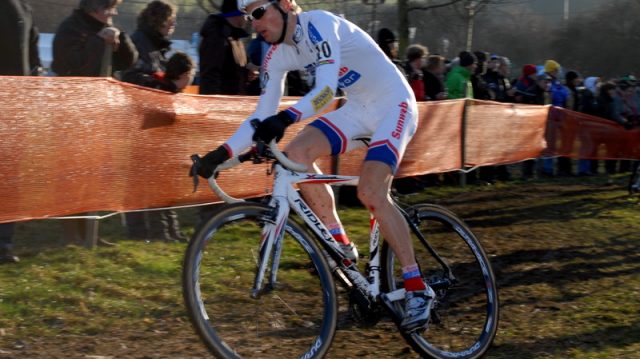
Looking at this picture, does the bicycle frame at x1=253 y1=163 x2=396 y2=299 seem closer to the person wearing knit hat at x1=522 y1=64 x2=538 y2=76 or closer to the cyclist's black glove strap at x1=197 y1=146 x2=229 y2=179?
the cyclist's black glove strap at x1=197 y1=146 x2=229 y2=179

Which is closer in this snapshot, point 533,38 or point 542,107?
point 542,107

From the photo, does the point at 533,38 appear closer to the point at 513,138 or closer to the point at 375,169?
the point at 513,138

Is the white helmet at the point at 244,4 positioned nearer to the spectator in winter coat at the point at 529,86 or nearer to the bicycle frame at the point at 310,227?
the bicycle frame at the point at 310,227

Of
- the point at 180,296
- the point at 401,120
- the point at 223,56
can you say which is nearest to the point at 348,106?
the point at 401,120

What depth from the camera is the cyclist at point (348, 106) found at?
15.3 ft

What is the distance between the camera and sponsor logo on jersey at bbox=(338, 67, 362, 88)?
493 cm

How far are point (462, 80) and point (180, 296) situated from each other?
7082 mm

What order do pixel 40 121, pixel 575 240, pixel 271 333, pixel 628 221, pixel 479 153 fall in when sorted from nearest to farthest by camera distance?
pixel 271 333 → pixel 40 121 → pixel 575 240 → pixel 628 221 → pixel 479 153

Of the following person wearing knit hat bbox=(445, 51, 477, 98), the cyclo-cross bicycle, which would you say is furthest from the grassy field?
person wearing knit hat bbox=(445, 51, 477, 98)

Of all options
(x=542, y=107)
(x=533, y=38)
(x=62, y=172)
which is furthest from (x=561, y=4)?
(x=62, y=172)

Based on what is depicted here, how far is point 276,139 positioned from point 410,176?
646 centimetres

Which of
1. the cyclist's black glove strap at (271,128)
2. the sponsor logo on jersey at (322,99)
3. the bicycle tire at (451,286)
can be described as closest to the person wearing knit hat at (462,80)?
the bicycle tire at (451,286)

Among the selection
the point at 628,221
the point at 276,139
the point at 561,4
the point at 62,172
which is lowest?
the point at 628,221

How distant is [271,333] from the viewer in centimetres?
461
